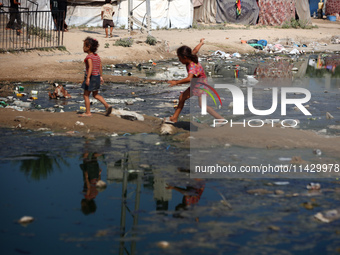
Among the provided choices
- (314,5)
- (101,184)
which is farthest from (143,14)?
(101,184)

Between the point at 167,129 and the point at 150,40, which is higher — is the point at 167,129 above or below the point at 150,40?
below

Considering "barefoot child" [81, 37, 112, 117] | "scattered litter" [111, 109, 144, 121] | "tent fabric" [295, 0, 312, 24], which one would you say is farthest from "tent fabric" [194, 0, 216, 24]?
"barefoot child" [81, 37, 112, 117]

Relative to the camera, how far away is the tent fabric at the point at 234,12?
29688 mm

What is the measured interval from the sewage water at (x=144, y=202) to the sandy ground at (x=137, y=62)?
11.9 inches

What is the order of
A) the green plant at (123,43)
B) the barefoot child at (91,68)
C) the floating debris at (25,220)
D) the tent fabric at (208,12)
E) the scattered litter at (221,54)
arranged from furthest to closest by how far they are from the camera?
the tent fabric at (208,12), the scattered litter at (221,54), the green plant at (123,43), the barefoot child at (91,68), the floating debris at (25,220)

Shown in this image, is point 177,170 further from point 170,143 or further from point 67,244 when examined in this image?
point 67,244

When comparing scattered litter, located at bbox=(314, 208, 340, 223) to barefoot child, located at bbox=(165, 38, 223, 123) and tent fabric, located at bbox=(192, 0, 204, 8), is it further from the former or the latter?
tent fabric, located at bbox=(192, 0, 204, 8)

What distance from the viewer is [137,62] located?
15305mm

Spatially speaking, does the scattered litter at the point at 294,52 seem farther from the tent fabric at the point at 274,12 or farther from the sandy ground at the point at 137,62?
the tent fabric at the point at 274,12

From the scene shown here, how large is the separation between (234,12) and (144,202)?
2685 cm

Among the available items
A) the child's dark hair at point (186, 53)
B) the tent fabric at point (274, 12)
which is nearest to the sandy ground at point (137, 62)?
the child's dark hair at point (186, 53)

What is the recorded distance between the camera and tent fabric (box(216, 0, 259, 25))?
29688 mm

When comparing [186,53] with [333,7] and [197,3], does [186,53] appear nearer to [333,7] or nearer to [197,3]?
[197,3]

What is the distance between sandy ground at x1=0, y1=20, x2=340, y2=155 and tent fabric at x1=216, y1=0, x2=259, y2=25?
6.37 feet
